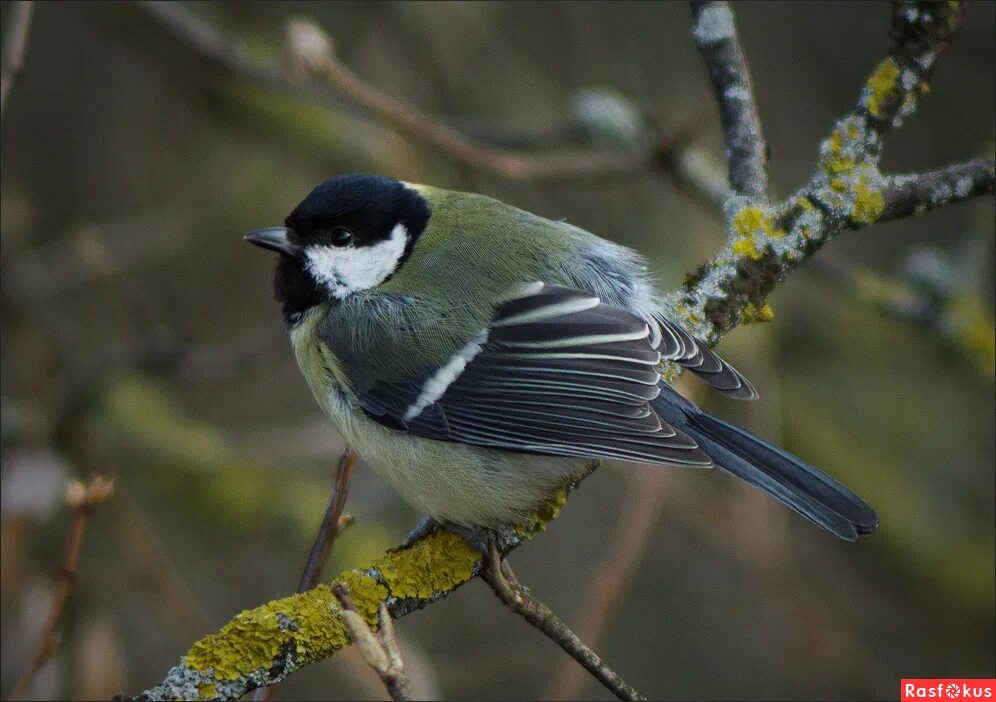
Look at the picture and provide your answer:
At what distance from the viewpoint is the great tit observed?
204 centimetres

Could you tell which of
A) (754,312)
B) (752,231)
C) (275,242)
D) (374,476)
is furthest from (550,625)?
(374,476)

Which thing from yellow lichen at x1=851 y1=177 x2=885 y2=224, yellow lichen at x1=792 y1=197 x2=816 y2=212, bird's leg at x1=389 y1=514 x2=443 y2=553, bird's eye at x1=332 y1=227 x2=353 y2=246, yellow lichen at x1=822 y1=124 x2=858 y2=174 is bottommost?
bird's leg at x1=389 y1=514 x2=443 y2=553

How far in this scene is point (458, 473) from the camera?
2.16 metres

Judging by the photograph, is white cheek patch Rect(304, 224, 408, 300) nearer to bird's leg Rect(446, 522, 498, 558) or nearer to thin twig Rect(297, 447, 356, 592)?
bird's leg Rect(446, 522, 498, 558)

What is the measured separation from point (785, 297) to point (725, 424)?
1841 mm

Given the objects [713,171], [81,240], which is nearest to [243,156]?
[81,240]

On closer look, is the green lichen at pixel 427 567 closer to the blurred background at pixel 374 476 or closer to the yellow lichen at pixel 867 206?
the blurred background at pixel 374 476

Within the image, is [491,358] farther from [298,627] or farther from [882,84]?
[882,84]

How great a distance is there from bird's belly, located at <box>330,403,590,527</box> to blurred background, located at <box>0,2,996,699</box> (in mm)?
499

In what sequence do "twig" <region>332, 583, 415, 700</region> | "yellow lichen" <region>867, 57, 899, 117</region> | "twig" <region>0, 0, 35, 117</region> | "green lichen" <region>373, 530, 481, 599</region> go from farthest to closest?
"yellow lichen" <region>867, 57, 899, 117</region> < "twig" <region>0, 0, 35, 117</region> < "green lichen" <region>373, 530, 481, 599</region> < "twig" <region>332, 583, 415, 700</region>

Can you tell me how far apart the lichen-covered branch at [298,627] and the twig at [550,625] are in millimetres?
73

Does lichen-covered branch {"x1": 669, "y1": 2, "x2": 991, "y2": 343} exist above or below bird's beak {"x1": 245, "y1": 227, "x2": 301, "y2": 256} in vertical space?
above

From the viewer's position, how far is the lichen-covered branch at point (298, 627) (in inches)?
58.1

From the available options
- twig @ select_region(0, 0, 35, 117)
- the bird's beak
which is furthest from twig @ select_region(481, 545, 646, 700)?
twig @ select_region(0, 0, 35, 117)
